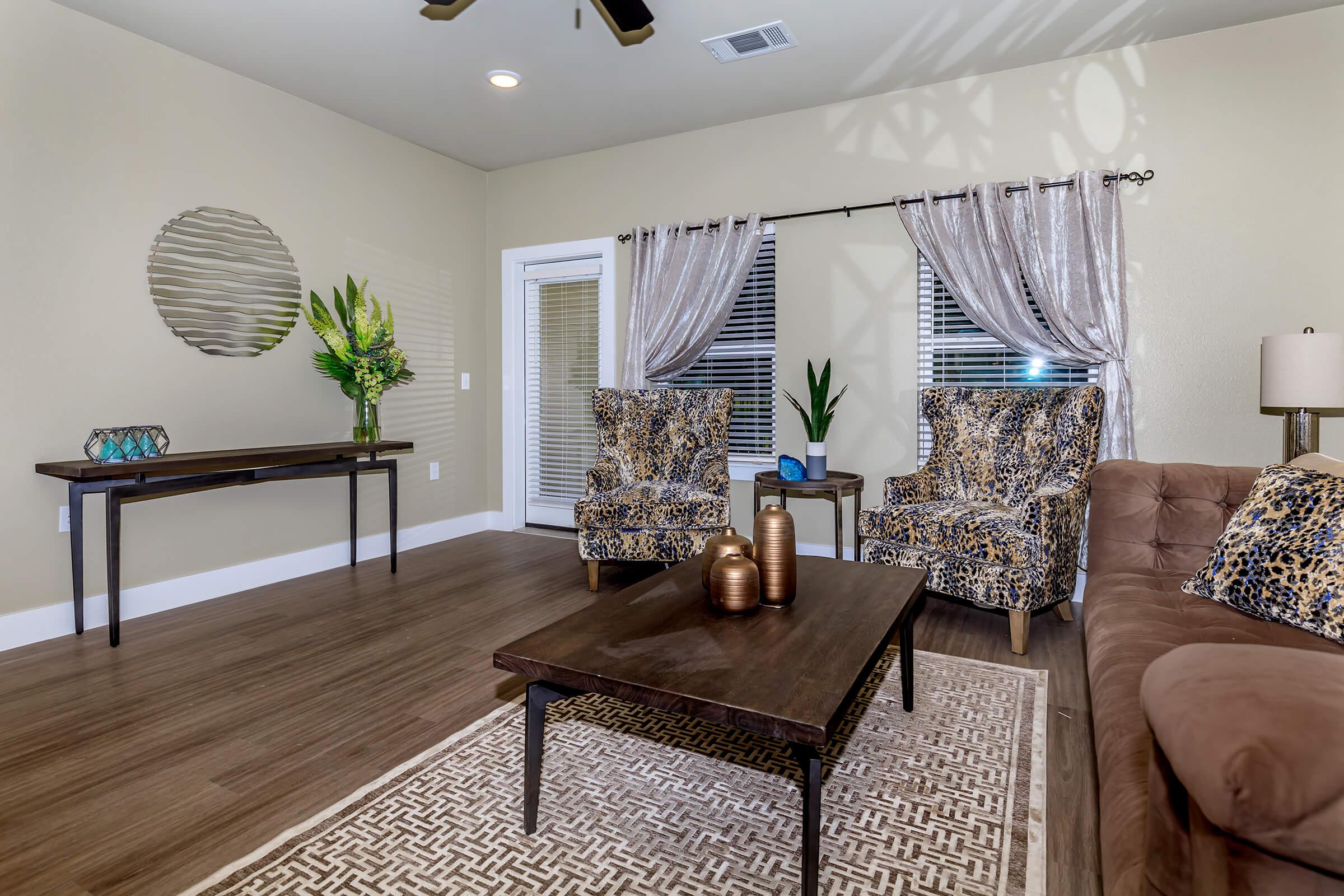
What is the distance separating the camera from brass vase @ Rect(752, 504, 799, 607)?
1851 millimetres

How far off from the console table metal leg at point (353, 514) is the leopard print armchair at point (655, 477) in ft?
4.21

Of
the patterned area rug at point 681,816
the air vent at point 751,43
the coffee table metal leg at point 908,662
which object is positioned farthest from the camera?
the air vent at point 751,43

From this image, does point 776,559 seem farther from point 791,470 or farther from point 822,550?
point 822,550

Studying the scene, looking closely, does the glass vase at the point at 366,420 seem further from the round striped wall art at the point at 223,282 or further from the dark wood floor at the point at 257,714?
the dark wood floor at the point at 257,714

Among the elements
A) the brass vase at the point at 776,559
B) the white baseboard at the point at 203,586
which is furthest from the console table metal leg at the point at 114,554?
the brass vase at the point at 776,559

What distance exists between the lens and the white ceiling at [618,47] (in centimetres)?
295

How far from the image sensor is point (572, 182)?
4.82m

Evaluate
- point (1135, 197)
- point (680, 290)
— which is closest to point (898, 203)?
point (1135, 197)

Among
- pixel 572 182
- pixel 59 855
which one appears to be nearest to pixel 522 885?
pixel 59 855

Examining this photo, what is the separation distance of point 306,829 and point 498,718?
24.5 inches

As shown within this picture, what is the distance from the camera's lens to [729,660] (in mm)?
1476

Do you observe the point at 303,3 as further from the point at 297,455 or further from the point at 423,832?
the point at 423,832

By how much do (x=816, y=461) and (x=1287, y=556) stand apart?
2038 millimetres

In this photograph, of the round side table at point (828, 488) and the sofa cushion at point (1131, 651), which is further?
the round side table at point (828, 488)
